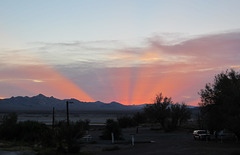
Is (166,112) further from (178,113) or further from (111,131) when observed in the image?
(111,131)

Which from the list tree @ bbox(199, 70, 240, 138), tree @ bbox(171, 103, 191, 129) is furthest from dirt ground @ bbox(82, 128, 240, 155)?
tree @ bbox(171, 103, 191, 129)

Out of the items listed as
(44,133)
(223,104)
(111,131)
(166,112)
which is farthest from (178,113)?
(44,133)

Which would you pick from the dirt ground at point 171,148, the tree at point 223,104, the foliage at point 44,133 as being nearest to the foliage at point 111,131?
the foliage at point 44,133

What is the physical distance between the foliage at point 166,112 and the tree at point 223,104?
23236mm

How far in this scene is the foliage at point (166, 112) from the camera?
5584cm

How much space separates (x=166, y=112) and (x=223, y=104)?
29.7 m

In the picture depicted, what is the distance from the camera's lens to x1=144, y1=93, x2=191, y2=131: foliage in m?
55.8

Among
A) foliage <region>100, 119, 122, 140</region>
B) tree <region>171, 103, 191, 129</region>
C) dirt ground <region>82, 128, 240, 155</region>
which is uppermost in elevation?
tree <region>171, 103, 191, 129</region>

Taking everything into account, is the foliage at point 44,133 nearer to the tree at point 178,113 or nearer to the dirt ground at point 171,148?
the dirt ground at point 171,148

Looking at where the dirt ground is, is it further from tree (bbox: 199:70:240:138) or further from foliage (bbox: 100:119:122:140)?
foliage (bbox: 100:119:122:140)

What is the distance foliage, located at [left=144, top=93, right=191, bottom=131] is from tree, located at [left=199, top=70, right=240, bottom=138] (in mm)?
23236

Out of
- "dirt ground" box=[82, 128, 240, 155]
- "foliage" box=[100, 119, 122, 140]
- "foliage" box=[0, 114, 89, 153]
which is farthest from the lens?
"foliage" box=[100, 119, 122, 140]

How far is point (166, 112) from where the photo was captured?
5628cm

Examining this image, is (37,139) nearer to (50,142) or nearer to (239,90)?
(50,142)
